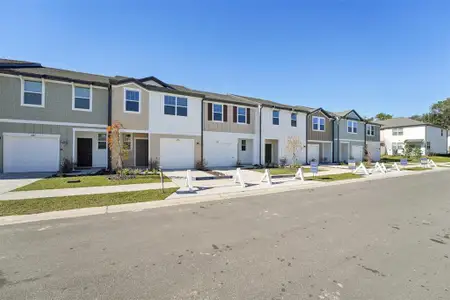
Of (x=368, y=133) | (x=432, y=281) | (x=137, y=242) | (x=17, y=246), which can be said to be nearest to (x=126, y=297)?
(x=137, y=242)

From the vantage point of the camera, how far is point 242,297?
263cm

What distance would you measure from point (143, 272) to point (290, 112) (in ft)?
68.9

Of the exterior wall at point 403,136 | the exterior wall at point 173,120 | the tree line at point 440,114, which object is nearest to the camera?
the exterior wall at point 173,120

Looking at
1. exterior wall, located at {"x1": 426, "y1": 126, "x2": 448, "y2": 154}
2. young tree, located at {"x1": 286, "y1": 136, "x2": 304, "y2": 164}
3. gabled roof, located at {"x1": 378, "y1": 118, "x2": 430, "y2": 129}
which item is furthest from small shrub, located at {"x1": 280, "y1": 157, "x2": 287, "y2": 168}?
exterior wall, located at {"x1": 426, "y1": 126, "x2": 448, "y2": 154}

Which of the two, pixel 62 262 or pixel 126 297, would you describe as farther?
pixel 62 262

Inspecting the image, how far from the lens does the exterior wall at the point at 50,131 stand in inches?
490

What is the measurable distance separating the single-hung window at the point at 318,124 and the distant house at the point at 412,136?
63.2 feet

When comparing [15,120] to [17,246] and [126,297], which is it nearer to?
[17,246]

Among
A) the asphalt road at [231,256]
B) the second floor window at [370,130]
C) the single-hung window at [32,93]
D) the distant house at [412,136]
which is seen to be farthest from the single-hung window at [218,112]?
the distant house at [412,136]

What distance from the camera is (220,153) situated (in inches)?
727

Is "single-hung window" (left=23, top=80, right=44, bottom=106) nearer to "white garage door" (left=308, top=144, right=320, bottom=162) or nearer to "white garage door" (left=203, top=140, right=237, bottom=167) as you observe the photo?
"white garage door" (left=203, top=140, right=237, bottom=167)

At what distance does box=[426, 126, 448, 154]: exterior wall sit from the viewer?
38.8 meters

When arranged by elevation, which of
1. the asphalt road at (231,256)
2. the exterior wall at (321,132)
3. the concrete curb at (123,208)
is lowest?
the asphalt road at (231,256)

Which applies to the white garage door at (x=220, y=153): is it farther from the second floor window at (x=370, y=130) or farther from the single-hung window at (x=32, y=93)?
the second floor window at (x=370, y=130)
